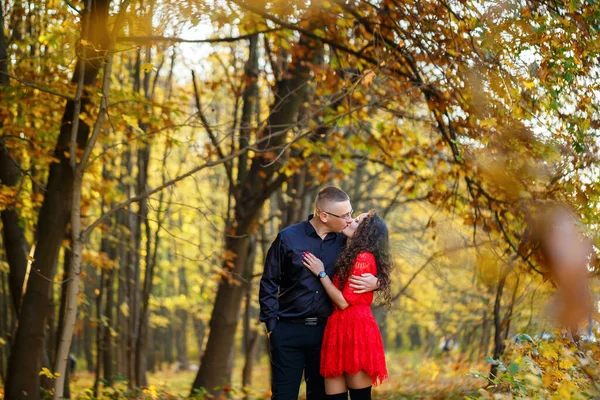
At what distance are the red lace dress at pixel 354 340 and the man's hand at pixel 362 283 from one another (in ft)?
0.10

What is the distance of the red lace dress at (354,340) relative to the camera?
183 inches

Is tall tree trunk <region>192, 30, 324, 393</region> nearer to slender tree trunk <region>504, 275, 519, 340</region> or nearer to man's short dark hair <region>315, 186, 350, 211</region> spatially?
slender tree trunk <region>504, 275, 519, 340</region>

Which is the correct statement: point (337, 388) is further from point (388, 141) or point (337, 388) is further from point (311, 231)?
point (388, 141)

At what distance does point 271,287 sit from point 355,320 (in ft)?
2.09

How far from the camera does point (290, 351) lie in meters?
4.80

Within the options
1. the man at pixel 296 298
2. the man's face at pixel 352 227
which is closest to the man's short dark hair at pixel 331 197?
the man at pixel 296 298

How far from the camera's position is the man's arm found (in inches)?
186

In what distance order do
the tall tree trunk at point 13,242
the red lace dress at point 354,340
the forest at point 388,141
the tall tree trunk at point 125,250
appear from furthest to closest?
the tall tree trunk at point 125,250 < the tall tree trunk at point 13,242 < the forest at point 388,141 < the red lace dress at point 354,340

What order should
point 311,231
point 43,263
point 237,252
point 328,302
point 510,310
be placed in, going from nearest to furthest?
point 328,302 < point 311,231 < point 43,263 < point 510,310 < point 237,252

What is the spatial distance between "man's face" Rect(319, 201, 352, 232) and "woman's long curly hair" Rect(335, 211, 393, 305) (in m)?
0.12

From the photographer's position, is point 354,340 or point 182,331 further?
point 182,331

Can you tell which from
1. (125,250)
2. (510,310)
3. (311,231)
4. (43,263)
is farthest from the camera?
(125,250)

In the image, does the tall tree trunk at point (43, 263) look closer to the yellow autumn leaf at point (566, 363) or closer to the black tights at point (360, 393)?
the black tights at point (360, 393)

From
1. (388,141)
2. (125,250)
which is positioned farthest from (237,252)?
(125,250)
